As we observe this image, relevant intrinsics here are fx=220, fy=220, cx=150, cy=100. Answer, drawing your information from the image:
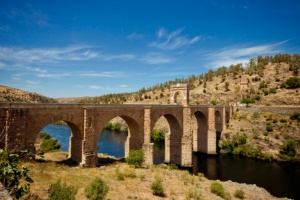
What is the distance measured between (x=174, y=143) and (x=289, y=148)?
56.2ft

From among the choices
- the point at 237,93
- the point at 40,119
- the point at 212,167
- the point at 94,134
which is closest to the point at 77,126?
the point at 94,134

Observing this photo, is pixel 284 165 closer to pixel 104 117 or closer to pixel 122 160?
pixel 122 160

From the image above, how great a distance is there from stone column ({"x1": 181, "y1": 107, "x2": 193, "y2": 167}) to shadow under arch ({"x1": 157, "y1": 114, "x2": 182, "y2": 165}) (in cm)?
43

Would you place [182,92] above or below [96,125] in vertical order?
above

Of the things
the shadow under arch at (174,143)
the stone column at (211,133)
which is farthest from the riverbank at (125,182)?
the stone column at (211,133)

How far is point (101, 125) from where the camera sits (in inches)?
731

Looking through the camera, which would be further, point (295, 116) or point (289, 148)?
point (295, 116)

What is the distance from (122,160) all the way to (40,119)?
10371 millimetres

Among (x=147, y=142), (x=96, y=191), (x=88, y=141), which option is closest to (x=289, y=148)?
(x=147, y=142)

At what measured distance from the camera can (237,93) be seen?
198ft

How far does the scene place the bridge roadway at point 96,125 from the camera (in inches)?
514

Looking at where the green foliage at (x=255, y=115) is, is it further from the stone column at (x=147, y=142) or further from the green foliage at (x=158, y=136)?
the stone column at (x=147, y=142)

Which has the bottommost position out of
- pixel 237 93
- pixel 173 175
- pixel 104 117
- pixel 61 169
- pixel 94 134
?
pixel 173 175

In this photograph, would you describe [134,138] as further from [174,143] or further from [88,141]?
[174,143]
